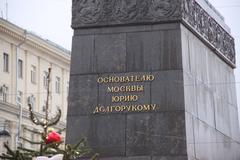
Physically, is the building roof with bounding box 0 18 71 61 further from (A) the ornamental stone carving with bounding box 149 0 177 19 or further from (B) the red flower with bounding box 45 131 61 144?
(B) the red flower with bounding box 45 131 61 144

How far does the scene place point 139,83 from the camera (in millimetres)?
16031

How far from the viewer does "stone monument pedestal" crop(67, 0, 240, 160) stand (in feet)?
50.9

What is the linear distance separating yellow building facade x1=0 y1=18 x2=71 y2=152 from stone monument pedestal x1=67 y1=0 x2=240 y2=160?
30187 mm

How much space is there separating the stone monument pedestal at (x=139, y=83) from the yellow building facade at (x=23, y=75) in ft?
99.0

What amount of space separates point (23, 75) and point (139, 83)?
1403 inches

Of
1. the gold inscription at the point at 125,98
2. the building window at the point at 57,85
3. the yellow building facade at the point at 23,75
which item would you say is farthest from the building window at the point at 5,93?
the gold inscription at the point at 125,98

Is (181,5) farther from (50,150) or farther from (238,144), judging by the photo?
(50,150)

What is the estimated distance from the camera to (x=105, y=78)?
16281mm

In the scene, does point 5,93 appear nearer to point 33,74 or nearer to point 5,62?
point 5,62

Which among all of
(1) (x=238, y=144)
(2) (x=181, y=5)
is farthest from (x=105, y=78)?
(1) (x=238, y=144)

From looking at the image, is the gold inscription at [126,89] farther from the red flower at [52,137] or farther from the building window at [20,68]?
the building window at [20,68]

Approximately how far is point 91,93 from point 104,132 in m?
0.91

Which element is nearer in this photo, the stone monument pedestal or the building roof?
the stone monument pedestal

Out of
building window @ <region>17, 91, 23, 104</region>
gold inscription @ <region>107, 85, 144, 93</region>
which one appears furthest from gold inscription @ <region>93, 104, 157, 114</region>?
building window @ <region>17, 91, 23, 104</region>
